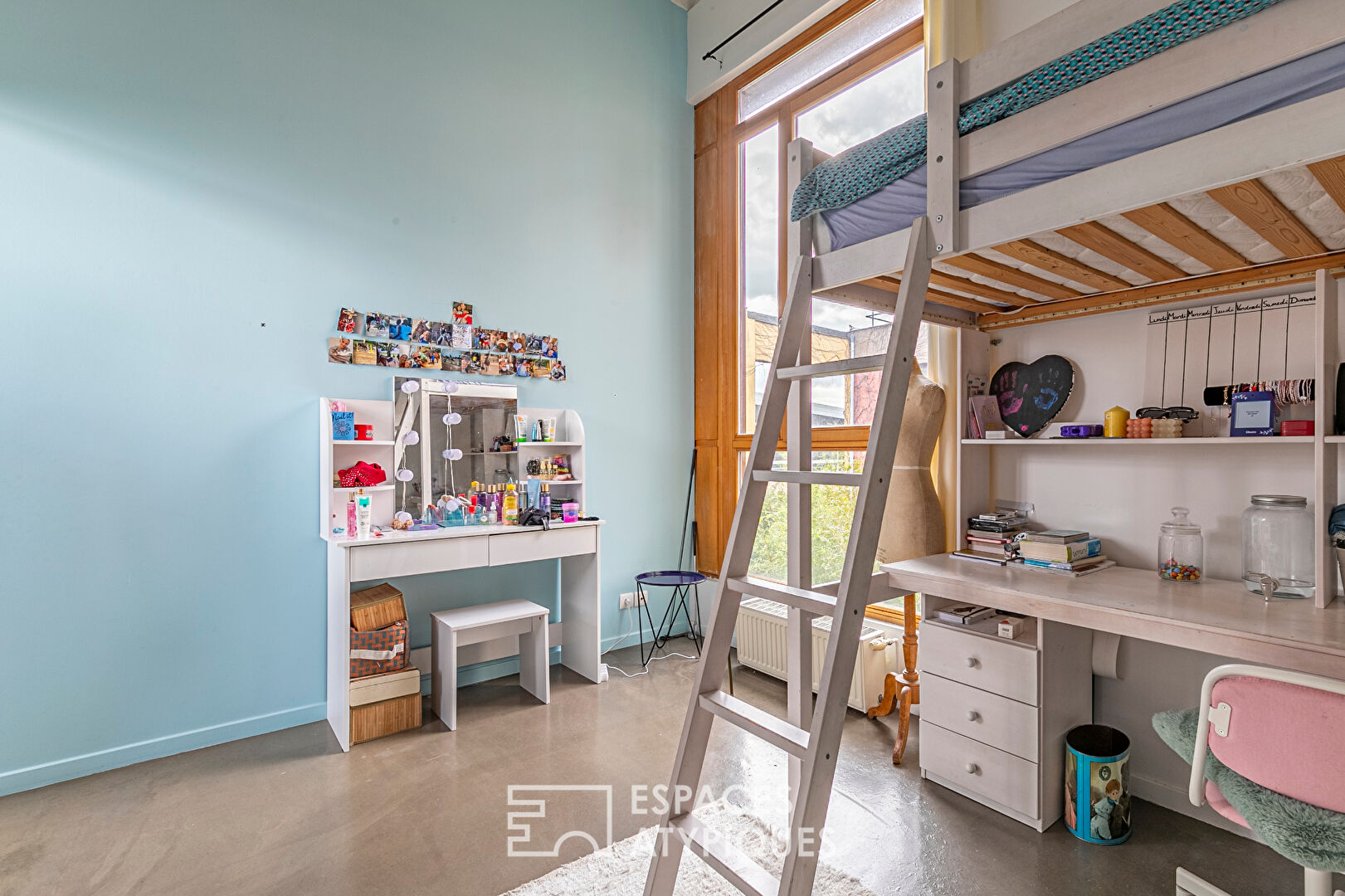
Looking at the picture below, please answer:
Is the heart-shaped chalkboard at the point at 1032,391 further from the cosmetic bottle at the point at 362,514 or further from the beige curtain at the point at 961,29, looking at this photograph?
the cosmetic bottle at the point at 362,514

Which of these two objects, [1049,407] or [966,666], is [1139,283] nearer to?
[1049,407]

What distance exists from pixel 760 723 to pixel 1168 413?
177cm

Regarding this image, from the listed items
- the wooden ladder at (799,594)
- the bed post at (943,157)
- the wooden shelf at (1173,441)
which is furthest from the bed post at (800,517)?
the wooden shelf at (1173,441)

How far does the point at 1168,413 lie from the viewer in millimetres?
2223

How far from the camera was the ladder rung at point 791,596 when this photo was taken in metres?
1.52

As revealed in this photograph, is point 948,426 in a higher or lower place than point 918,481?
higher

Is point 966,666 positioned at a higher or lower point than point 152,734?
higher

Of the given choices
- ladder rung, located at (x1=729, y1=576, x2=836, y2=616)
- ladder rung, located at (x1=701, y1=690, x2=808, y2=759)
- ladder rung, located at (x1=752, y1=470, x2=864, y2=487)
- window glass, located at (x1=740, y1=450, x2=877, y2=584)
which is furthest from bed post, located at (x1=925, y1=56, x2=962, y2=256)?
window glass, located at (x1=740, y1=450, x2=877, y2=584)

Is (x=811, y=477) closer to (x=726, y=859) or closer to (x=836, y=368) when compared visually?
(x=836, y=368)

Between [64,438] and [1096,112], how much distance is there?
3437 mm

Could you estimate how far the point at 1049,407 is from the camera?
2598mm

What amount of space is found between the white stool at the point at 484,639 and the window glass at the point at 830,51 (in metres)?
3.22

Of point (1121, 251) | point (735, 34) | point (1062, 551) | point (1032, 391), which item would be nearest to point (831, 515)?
point (1032, 391)

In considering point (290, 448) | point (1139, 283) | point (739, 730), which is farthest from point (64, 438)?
point (1139, 283)
